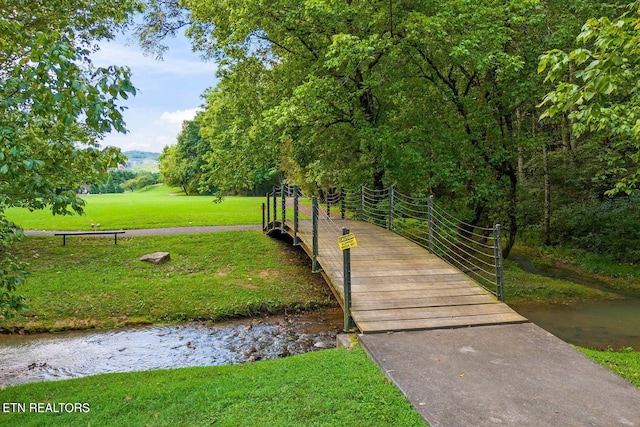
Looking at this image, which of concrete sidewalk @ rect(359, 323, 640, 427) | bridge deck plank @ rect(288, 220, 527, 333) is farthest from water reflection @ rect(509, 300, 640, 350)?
concrete sidewalk @ rect(359, 323, 640, 427)

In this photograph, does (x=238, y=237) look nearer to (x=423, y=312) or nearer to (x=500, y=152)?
(x=500, y=152)

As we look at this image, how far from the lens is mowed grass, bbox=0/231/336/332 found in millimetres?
9031

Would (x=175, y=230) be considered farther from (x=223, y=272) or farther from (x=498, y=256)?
(x=498, y=256)

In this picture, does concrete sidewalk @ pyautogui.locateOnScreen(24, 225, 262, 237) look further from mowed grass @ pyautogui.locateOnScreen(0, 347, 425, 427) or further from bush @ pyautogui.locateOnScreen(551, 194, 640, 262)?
bush @ pyautogui.locateOnScreen(551, 194, 640, 262)

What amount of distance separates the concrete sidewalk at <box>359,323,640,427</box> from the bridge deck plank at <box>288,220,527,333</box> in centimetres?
33

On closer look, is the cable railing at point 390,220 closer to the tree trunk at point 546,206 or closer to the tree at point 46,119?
the tree trunk at point 546,206

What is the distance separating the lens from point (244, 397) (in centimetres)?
388

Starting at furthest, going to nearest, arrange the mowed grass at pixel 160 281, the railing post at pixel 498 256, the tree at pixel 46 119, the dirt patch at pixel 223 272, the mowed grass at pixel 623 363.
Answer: the dirt patch at pixel 223 272 → the mowed grass at pixel 160 281 → the railing post at pixel 498 256 → the mowed grass at pixel 623 363 → the tree at pixel 46 119

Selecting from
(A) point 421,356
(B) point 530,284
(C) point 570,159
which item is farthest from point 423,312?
(C) point 570,159

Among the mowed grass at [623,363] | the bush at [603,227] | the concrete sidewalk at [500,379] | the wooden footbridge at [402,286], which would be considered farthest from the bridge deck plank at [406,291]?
the bush at [603,227]

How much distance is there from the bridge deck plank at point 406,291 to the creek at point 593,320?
3000mm

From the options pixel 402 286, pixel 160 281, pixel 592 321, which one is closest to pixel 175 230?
pixel 160 281

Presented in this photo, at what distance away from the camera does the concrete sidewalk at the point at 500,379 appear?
3250 mm

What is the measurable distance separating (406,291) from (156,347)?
480 centimetres
